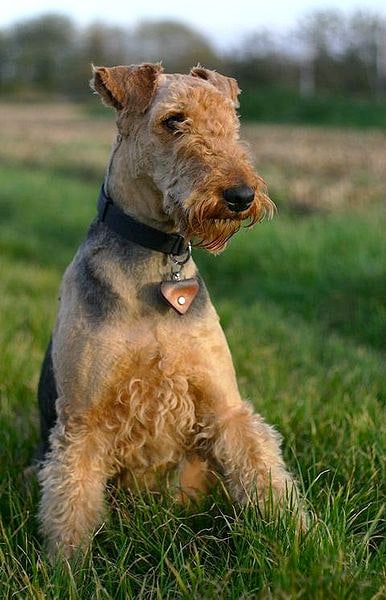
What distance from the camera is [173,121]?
3123 mm

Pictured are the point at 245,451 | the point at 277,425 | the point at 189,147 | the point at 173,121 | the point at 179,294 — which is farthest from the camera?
the point at 277,425

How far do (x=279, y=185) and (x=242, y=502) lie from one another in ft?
35.0

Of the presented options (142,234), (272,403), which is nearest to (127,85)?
(142,234)

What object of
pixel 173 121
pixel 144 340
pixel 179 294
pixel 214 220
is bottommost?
pixel 144 340

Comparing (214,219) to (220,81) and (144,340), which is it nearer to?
(144,340)

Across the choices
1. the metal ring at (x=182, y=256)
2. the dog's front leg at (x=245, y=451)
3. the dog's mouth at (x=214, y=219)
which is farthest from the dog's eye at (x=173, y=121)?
the dog's front leg at (x=245, y=451)

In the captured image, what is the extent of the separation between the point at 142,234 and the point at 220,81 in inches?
32.7

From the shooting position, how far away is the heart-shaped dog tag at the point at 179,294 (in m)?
3.23

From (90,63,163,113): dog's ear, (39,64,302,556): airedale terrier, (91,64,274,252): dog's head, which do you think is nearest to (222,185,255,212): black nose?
(91,64,274,252): dog's head

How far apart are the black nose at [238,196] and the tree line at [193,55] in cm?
3024

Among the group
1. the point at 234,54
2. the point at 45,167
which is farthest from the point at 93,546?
the point at 234,54

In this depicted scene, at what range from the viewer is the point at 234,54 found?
50500mm

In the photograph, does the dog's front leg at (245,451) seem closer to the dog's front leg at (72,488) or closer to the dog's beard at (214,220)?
the dog's front leg at (72,488)

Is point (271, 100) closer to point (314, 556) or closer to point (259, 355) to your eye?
point (259, 355)
